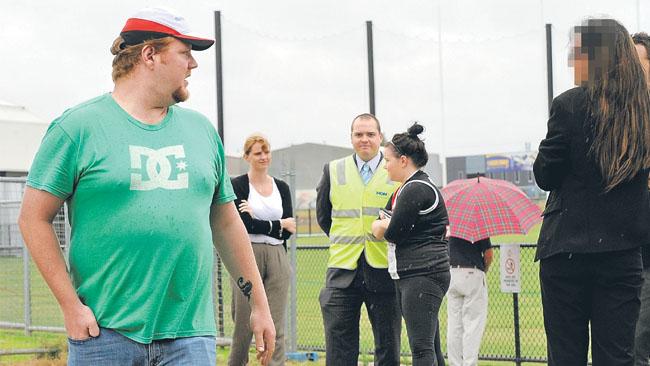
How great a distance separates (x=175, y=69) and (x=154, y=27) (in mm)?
174

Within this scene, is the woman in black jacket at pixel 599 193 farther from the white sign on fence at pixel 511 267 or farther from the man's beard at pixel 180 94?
the white sign on fence at pixel 511 267

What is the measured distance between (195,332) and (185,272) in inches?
9.2

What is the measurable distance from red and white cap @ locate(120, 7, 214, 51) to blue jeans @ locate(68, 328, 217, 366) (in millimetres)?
1099

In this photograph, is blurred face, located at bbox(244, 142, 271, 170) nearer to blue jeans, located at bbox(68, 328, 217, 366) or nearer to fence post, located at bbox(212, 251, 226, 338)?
fence post, located at bbox(212, 251, 226, 338)

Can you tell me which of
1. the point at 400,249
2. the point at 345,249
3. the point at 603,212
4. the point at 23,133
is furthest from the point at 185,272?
the point at 23,133

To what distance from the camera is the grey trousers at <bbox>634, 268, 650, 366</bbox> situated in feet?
20.7

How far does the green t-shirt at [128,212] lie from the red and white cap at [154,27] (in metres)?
0.25

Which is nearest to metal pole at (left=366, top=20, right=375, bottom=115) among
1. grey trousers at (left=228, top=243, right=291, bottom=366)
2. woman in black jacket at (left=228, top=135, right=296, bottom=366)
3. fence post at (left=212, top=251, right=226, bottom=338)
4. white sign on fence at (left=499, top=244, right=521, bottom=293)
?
fence post at (left=212, top=251, right=226, bottom=338)

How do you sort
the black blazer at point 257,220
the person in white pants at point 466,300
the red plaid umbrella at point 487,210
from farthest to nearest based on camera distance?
the person in white pants at point 466,300
the red plaid umbrella at point 487,210
the black blazer at point 257,220

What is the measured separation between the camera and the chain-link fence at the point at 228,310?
37.8 ft

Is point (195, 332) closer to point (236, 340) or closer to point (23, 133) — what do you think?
point (236, 340)

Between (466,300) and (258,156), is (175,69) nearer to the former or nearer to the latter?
(258,156)

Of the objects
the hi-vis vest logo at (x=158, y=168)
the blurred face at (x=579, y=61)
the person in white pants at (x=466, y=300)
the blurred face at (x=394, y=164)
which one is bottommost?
the person in white pants at (x=466, y=300)

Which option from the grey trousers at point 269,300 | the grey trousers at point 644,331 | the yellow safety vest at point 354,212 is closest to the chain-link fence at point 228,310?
the grey trousers at point 269,300
